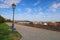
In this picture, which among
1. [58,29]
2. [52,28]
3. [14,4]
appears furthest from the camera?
[52,28]

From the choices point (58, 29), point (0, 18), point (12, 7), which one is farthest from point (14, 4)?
point (0, 18)

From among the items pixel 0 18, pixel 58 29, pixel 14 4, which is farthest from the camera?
pixel 0 18

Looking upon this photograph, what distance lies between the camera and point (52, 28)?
16.7 metres

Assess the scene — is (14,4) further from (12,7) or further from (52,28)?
(52,28)

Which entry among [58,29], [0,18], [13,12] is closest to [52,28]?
[58,29]

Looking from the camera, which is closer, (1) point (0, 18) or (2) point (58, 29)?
(2) point (58, 29)

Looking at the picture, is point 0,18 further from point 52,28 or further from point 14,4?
point 14,4

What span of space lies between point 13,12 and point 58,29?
4.78m

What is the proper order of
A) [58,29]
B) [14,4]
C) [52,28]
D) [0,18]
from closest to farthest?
1. [14,4]
2. [58,29]
3. [52,28]
4. [0,18]

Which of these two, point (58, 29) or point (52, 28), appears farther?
point (52, 28)

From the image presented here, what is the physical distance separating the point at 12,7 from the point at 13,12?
16.6 inches

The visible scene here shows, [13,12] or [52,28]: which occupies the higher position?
[13,12]

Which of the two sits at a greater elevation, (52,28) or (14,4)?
(14,4)

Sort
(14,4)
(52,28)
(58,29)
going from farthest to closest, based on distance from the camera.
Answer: (52,28) < (58,29) < (14,4)
